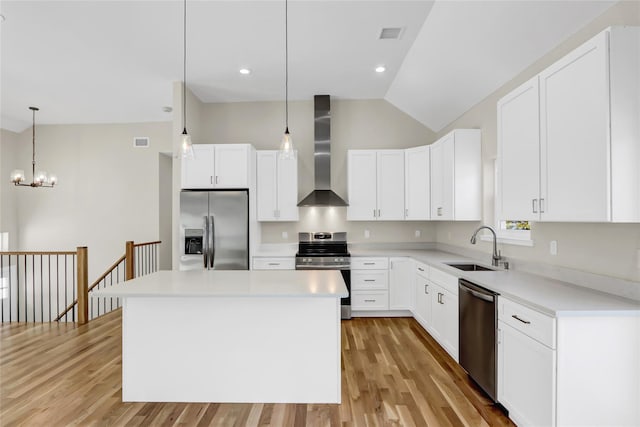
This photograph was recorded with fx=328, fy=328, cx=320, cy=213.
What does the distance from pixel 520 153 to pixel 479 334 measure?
1428 millimetres

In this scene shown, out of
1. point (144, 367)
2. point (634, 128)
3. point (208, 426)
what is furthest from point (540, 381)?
point (144, 367)

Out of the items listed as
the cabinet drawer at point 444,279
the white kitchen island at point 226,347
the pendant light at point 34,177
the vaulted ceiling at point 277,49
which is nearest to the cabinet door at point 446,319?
the cabinet drawer at point 444,279

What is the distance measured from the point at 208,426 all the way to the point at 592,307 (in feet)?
8.16

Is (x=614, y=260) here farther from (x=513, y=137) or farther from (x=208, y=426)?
(x=208, y=426)

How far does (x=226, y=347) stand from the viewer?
2.50 meters

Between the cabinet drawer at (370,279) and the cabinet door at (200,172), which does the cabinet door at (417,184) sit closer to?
the cabinet drawer at (370,279)

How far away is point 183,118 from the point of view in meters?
4.52

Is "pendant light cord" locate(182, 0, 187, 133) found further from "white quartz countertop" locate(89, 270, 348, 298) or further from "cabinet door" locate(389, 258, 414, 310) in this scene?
"cabinet door" locate(389, 258, 414, 310)

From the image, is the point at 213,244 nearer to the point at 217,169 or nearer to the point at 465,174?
the point at 217,169

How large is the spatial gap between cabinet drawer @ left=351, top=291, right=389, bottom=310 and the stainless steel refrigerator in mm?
1611

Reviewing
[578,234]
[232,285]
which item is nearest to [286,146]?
[232,285]

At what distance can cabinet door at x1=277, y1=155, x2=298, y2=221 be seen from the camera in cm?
489

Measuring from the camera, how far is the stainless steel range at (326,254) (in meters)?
4.52

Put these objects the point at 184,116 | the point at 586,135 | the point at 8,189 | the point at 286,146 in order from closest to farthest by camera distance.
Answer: the point at 586,135 < the point at 286,146 < the point at 184,116 < the point at 8,189
